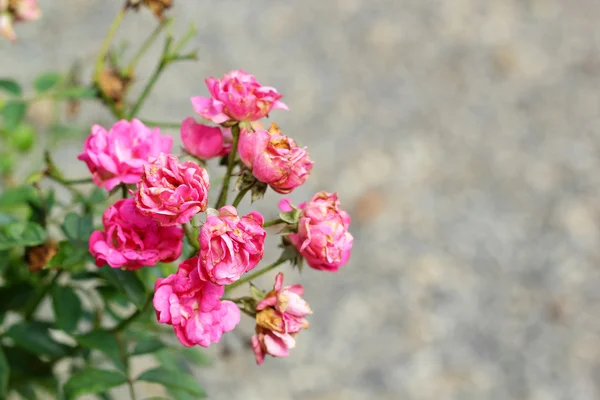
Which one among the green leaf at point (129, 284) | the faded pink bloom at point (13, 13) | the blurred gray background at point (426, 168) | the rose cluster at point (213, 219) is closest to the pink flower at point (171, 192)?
the rose cluster at point (213, 219)

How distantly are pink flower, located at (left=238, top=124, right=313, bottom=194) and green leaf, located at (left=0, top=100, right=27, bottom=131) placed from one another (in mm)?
412

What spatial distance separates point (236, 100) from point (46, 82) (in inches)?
16.4

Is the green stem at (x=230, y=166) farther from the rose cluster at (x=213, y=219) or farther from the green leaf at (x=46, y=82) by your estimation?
the green leaf at (x=46, y=82)

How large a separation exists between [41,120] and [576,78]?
144 cm

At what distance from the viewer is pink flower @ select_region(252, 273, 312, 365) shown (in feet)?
1.82

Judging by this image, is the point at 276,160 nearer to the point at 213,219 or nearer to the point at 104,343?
the point at 213,219

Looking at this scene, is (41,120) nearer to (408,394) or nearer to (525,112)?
(408,394)

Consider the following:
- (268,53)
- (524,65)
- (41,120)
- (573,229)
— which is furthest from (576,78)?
(41,120)

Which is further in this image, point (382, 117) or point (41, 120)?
point (382, 117)

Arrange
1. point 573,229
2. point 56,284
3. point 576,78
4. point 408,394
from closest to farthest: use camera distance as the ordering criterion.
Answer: point 56,284, point 408,394, point 573,229, point 576,78

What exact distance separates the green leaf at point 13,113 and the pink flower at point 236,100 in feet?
1.18

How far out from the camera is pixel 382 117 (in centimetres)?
198

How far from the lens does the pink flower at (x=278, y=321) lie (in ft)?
1.82

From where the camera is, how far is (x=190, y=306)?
0.52m
